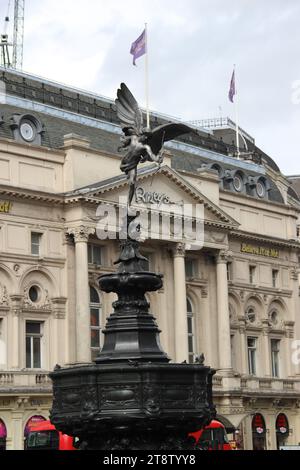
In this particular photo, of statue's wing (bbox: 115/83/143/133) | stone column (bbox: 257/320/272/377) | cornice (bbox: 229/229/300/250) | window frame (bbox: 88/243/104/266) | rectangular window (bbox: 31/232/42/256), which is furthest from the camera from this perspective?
stone column (bbox: 257/320/272/377)

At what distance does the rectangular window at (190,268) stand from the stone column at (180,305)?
294cm

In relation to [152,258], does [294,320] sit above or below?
below

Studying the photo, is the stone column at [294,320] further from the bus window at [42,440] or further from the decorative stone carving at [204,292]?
the bus window at [42,440]

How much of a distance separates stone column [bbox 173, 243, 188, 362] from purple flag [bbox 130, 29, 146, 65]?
1260cm

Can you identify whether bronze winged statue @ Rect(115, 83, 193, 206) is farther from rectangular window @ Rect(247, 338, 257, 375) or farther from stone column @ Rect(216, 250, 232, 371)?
rectangular window @ Rect(247, 338, 257, 375)

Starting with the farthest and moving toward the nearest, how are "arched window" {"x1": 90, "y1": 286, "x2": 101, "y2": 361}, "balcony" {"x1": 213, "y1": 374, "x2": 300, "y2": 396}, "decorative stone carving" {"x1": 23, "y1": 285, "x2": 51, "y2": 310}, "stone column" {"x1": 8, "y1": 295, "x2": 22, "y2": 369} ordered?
"balcony" {"x1": 213, "y1": 374, "x2": 300, "y2": 396}, "arched window" {"x1": 90, "y1": 286, "x2": 101, "y2": 361}, "decorative stone carving" {"x1": 23, "y1": 285, "x2": 51, "y2": 310}, "stone column" {"x1": 8, "y1": 295, "x2": 22, "y2": 369}

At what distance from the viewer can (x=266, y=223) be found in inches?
3442

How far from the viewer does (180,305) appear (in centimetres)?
7306

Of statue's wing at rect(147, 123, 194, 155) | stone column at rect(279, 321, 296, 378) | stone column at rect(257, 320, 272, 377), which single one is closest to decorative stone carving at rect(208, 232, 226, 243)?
stone column at rect(257, 320, 272, 377)

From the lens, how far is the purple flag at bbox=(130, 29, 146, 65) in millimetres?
73688

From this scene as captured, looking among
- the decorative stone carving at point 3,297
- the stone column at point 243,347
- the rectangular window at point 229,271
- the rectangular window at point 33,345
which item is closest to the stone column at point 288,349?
the stone column at point 243,347

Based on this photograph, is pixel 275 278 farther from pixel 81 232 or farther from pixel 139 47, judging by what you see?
pixel 81 232

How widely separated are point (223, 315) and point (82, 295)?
46.6ft

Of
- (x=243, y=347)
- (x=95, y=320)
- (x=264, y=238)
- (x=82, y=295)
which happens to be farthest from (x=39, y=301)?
(x=264, y=238)
